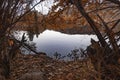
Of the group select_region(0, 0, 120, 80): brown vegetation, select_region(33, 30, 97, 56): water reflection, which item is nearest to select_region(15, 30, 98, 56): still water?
select_region(33, 30, 97, 56): water reflection

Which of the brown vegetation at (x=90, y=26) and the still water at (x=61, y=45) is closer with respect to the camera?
the brown vegetation at (x=90, y=26)

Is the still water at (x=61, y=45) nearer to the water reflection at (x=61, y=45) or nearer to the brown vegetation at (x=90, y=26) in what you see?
the water reflection at (x=61, y=45)

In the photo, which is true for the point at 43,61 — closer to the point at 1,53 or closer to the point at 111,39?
the point at 1,53

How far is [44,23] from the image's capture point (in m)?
16.2

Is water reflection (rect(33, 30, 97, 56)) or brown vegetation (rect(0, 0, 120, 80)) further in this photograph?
water reflection (rect(33, 30, 97, 56))

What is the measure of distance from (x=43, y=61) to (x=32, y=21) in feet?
8.94

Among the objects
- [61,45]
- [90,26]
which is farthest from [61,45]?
[90,26]

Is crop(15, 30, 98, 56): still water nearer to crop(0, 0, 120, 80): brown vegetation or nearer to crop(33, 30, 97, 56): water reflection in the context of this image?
crop(33, 30, 97, 56): water reflection

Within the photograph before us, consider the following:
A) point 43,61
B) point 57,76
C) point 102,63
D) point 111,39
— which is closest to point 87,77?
point 102,63

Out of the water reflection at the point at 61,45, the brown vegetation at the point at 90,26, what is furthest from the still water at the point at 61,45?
the brown vegetation at the point at 90,26

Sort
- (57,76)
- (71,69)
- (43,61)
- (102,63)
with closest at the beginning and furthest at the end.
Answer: (102,63), (57,76), (71,69), (43,61)

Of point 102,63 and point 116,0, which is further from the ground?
point 116,0

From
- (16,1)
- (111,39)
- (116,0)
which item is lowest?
(111,39)

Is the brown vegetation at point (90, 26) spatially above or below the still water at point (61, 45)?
below
